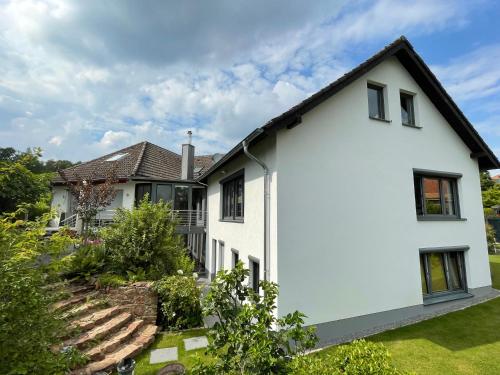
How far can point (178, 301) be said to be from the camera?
27.5 ft

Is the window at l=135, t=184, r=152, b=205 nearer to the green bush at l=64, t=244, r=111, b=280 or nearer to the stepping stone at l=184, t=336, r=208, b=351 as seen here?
the green bush at l=64, t=244, r=111, b=280

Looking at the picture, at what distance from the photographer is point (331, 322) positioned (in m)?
7.07

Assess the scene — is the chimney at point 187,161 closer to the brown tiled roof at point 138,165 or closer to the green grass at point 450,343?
the brown tiled roof at point 138,165

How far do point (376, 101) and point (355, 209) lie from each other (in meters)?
4.50

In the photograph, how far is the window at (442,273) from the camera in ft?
29.9

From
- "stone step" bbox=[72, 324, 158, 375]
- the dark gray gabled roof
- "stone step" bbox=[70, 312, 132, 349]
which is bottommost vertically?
"stone step" bbox=[72, 324, 158, 375]

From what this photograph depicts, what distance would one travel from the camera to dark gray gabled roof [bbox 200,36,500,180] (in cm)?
693

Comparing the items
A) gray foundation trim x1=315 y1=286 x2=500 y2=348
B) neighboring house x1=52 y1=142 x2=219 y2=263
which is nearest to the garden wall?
gray foundation trim x1=315 y1=286 x2=500 y2=348

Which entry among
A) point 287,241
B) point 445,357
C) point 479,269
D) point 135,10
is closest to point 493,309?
point 479,269

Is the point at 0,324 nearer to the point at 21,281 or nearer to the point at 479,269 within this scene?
the point at 21,281

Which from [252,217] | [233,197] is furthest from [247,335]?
[233,197]

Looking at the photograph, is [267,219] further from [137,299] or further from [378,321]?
[137,299]

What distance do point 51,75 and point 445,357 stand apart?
43.3ft

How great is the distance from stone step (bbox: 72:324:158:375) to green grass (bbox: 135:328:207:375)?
7.6 inches
